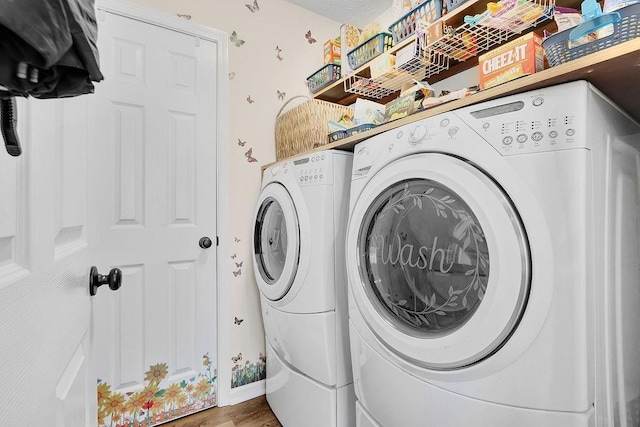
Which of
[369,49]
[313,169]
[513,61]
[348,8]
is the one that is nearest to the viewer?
[513,61]

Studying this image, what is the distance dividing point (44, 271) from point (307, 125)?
1.43 meters

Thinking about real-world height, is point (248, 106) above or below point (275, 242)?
above

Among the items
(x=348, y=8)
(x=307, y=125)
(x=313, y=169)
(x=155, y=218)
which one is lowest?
(x=155, y=218)

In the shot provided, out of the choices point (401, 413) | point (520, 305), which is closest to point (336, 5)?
point (520, 305)

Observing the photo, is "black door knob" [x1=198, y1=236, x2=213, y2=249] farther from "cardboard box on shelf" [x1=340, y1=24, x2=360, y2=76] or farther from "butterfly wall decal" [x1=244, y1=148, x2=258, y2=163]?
"cardboard box on shelf" [x1=340, y1=24, x2=360, y2=76]

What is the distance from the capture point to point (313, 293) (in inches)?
52.2

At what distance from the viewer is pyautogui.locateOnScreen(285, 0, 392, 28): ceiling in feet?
6.86

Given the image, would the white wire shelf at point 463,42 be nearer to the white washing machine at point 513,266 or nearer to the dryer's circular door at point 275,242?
the white washing machine at point 513,266

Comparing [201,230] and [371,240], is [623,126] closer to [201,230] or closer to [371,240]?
[371,240]

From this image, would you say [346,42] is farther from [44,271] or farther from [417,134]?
[44,271]

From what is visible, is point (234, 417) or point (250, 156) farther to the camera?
point (250, 156)

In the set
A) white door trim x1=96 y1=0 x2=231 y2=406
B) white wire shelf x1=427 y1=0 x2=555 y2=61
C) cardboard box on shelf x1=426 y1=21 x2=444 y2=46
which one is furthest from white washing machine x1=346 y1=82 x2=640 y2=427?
white door trim x1=96 y1=0 x2=231 y2=406

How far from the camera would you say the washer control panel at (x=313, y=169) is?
4.41ft

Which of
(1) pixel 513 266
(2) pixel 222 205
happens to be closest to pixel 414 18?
(1) pixel 513 266
